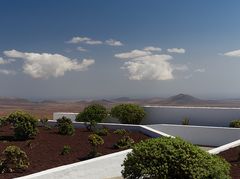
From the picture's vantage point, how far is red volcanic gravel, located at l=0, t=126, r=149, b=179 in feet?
44.9

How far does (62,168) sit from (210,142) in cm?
1163

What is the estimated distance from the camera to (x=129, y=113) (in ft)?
90.2

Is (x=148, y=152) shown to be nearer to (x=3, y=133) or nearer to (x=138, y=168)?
(x=138, y=168)

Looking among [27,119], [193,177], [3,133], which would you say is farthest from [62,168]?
[3,133]

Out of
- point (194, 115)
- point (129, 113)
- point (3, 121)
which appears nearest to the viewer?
point (3, 121)

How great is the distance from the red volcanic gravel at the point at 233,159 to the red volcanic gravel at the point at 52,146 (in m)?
4.03

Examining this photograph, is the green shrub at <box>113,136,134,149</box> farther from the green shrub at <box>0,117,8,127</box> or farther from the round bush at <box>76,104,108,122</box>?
the round bush at <box>76,104,108,122</box>

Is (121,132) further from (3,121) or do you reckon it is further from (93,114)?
(93,114)

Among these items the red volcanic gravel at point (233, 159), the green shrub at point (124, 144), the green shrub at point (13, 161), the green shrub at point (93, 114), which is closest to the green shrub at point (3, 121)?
the green shrub at point (93, 114)

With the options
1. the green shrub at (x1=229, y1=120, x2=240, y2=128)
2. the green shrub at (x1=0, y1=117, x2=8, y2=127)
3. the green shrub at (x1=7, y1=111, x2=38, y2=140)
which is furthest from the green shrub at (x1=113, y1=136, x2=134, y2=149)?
the green shrub at (x1=229, y1=120, x2=240, y2=128)

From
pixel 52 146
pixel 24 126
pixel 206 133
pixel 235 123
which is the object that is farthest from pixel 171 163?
pixel 235 123

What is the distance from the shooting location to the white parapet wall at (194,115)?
25.9 meters

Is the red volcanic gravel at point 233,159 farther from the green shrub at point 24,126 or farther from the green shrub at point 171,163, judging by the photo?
the green shrub at point 24,126

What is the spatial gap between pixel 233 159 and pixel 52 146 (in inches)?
263
